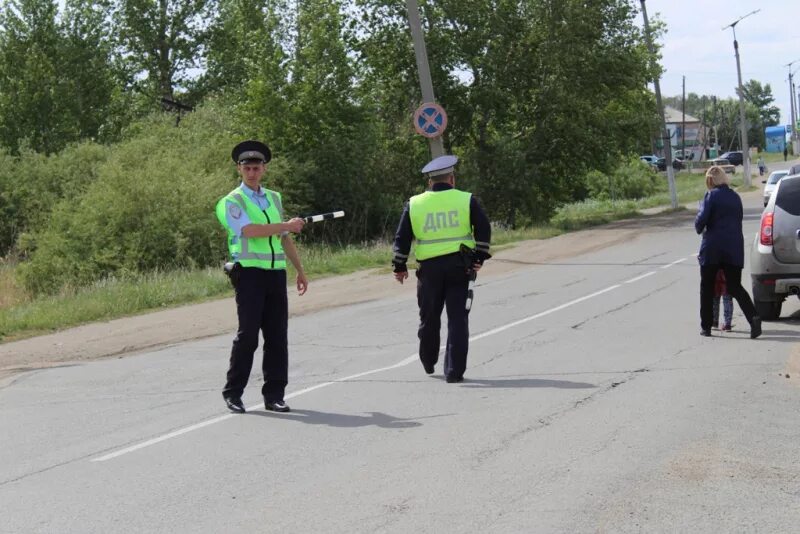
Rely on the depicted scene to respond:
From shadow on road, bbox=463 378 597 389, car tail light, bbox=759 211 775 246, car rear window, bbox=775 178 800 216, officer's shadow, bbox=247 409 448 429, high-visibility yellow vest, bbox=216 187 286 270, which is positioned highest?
high-visibility yellow vest, bbox=216 187 286 270

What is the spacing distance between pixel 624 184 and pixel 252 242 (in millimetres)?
66067

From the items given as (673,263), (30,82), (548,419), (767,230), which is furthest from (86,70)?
(548,419)

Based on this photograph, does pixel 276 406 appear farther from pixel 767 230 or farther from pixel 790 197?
pixel 790 197

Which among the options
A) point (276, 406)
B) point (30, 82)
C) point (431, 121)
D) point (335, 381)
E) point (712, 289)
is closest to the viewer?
point (276, 406)

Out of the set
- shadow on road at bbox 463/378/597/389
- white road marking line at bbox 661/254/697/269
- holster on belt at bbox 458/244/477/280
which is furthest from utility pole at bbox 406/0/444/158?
shadow on road at bbox 463/378/597/389

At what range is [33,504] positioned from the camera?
606 cm

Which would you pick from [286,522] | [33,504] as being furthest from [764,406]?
[33,504]

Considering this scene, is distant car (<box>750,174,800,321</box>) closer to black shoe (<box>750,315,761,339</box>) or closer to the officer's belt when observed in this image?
black shoe (<box>750,315,761,339</box>)

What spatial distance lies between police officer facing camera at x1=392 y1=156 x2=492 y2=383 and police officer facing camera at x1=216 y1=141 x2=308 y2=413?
139 centimetres

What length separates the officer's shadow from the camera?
774 centimetres

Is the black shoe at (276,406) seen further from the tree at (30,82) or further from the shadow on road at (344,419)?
the tree at (30,82)

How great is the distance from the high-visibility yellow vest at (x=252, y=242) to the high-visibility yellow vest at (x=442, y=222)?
153cm

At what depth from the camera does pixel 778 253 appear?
1225 cm

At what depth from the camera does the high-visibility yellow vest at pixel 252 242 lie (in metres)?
8.22
